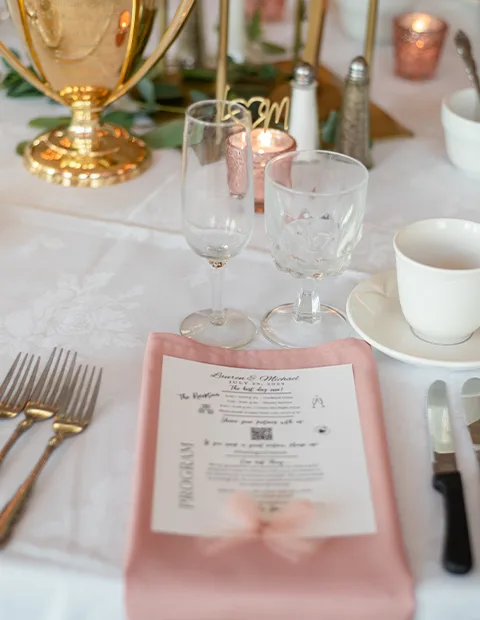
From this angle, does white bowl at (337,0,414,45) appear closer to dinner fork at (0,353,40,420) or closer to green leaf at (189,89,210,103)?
green leaf at (189,89,210,103)

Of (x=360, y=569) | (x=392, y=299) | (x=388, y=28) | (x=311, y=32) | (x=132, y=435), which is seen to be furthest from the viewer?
(x=388, y=28)

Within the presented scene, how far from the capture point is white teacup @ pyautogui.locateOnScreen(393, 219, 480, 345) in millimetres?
608

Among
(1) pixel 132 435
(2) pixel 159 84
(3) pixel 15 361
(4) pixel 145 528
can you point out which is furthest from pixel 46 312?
(2) pixel 159 84

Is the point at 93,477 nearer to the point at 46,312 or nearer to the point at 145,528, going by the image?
the point at 145,528

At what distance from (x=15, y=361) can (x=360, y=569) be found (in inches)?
13.0

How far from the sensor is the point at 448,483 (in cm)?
51

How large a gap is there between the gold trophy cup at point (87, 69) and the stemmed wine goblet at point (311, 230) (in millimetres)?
282

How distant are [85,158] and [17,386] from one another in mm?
428

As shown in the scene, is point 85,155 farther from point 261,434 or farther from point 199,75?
point 261,434

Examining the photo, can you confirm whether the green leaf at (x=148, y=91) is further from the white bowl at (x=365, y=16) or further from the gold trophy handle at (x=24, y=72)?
the white bowl at (x=365, y=16)

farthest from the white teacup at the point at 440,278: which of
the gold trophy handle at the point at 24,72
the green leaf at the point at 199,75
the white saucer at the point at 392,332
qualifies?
the green leaf at the point at 199,75

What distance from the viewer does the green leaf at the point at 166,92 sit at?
43.9 inches

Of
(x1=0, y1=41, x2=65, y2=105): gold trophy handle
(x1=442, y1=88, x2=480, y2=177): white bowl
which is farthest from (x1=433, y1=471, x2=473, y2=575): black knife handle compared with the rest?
(x1=0, y1=41, x2=65, y2=105): gold trophy handle

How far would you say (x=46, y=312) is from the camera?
2.33ft
